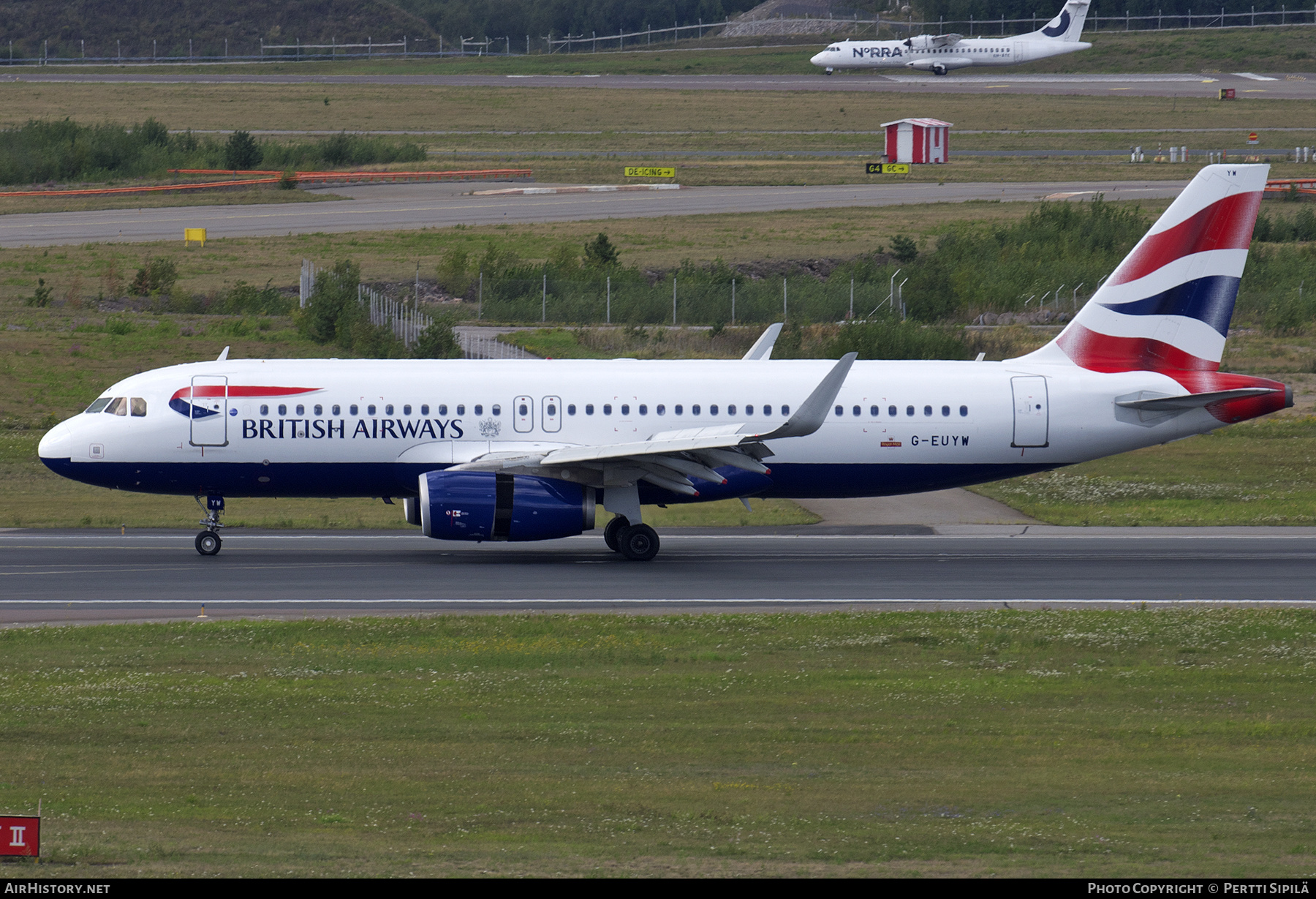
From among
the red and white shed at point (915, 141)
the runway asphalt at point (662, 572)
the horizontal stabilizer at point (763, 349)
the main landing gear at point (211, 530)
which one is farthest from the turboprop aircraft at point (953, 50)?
the main landing gear at point (211, 530)

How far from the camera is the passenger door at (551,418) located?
102ft

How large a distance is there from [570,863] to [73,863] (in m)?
3.73

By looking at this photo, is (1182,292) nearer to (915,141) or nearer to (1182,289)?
(1182,289)

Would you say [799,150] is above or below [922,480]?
above

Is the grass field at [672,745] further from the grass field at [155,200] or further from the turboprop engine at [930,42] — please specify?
the turboprop engine at [930,42]

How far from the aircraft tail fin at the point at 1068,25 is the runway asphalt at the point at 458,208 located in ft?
259

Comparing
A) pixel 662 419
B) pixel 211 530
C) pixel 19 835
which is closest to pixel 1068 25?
pixel 662 419

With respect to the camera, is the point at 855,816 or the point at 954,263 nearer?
the point at 855,816

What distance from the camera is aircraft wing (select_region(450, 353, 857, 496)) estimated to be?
2814 centimetres

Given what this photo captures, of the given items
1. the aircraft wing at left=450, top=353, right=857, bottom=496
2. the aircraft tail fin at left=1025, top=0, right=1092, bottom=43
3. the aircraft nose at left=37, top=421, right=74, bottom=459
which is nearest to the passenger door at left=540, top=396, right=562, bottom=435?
the aircraft wing at left=450, top=353, right=857, bottom=496

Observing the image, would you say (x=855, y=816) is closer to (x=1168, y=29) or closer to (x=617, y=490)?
(x=617, y=490)

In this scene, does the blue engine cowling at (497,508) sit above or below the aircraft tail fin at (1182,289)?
below

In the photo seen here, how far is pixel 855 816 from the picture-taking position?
13.6m

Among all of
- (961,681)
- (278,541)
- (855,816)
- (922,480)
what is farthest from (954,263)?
(855,816)
